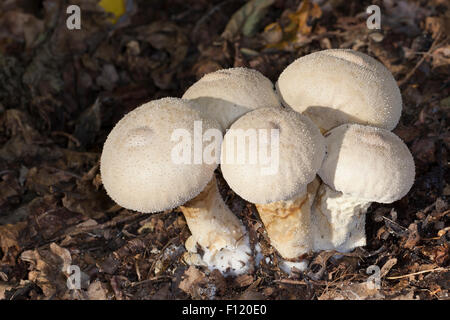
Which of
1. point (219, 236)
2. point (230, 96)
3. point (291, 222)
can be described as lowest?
point (219, 236)

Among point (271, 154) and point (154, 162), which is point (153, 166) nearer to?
point (154, 162)

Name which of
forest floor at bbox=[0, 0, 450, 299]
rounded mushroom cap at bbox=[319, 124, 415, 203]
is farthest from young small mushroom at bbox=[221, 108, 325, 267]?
forest floor at bbox=[0, 0, 450, 299]

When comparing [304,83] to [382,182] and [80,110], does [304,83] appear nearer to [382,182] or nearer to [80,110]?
[382,182]

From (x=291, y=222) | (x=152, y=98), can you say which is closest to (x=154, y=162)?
(x=291, y=222)

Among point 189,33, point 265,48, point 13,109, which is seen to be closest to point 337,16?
point 265,48

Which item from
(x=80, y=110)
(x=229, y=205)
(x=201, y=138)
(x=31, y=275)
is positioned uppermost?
(x=201, y=138)
